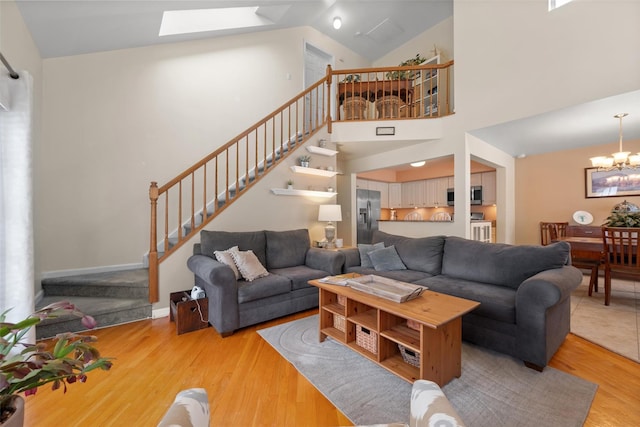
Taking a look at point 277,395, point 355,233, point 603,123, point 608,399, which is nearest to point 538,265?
point 608,399

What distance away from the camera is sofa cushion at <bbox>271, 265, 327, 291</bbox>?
294 centimetres

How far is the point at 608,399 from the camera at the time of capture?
64.0 inches

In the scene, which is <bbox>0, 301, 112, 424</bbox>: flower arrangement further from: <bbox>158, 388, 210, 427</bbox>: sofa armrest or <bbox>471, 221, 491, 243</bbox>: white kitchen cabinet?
<bbox>471, 221, 491, 243</bbox>: white kitchen cabinet

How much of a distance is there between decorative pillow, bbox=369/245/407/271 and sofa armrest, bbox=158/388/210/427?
2662 millimetres

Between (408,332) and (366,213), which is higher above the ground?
(366,213)

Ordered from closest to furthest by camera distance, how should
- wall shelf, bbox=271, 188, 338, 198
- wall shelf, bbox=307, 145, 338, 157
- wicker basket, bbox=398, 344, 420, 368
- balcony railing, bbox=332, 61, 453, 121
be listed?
wicker basket, bbox=398, 344, 420, 368 → wall shelf, bbox=271, 188, 338, 198 → wall shelf, bbox=307, 145, 338, 157 → balcony railing, bbox=332, 61, 453, 121

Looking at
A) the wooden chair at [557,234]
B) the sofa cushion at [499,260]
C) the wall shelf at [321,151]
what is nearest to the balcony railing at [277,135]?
the wall shelf at [321,151]

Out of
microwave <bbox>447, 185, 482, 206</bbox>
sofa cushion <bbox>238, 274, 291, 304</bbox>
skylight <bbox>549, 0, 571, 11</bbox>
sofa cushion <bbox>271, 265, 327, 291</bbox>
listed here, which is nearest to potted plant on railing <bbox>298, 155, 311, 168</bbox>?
sofa cushion <bbox>271, 265, 327, 291</bbox>

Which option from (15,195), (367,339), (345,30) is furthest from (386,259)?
(345,30)

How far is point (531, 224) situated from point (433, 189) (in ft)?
7.18

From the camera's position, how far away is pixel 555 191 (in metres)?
5.29

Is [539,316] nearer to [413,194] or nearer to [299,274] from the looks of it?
[299,274]

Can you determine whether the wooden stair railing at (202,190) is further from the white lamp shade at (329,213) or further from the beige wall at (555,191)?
the beige wall at (555,191)

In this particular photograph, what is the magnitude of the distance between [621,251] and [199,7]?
6014 mm
